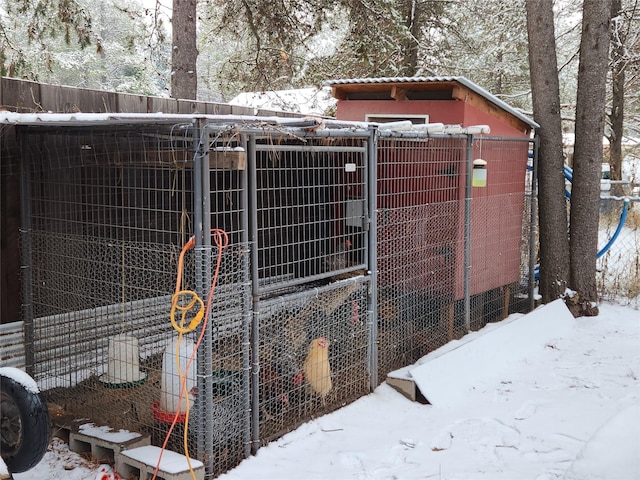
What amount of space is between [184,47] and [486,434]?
6609 mm

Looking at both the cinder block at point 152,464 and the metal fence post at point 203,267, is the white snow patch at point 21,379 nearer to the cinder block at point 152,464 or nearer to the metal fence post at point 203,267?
the cinder block at point 152,464

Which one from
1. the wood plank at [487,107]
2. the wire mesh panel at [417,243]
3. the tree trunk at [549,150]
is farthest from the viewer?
the tree trunk at [549,150]

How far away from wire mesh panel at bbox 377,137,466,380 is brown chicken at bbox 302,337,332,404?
81cm

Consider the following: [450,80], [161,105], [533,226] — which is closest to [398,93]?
[450,80]

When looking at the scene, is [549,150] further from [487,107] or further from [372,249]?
[372,249]

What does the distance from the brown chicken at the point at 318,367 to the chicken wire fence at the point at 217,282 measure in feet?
0.03

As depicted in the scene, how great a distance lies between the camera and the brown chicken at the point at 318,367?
4703 mm

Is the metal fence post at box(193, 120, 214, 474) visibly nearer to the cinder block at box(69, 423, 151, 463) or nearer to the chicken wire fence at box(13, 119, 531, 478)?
the chicken wire fence at box(13, 119, 531, 478)

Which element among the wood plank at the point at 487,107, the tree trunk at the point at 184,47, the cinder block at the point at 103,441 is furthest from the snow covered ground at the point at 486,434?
the tree trunk at the point at 184,47

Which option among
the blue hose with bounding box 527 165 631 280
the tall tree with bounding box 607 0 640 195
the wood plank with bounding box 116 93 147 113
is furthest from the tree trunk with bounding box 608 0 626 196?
the wood plank with bounding box 116 93 147 113

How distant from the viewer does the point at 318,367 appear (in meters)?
4.73

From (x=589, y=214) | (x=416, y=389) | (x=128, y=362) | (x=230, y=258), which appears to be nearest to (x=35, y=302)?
(x=128, y=362)

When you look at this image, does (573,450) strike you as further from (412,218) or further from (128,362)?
(128,362)

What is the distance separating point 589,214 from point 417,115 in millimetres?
2528
